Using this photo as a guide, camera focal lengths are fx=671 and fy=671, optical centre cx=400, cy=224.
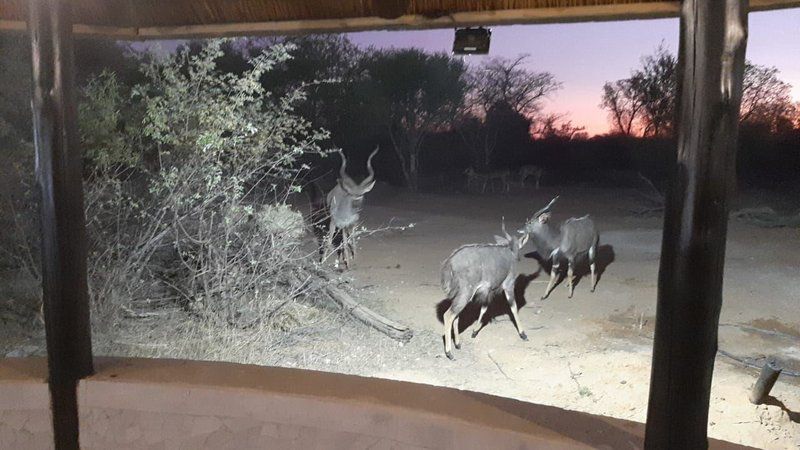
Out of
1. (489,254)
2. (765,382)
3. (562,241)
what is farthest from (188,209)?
(765,382)

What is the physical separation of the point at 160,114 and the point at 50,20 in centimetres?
413

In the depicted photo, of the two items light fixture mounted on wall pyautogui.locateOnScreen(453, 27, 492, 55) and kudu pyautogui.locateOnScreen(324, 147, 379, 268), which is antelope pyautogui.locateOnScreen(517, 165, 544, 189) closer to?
kudu pyautogui.locateOnScreen(324, 147, 379, 268)

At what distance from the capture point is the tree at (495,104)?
90.7 ft

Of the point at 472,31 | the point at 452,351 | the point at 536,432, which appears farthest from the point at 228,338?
the point at 536,432

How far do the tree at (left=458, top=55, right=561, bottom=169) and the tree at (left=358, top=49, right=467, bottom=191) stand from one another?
1.52 m

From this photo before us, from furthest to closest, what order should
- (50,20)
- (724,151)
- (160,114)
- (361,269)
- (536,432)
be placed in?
(361,269) < (160,114) < (50,20) < (536,432) < (724,151)

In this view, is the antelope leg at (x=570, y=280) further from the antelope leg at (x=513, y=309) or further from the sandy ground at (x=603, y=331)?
the antelope leg at (x=513, y=309)

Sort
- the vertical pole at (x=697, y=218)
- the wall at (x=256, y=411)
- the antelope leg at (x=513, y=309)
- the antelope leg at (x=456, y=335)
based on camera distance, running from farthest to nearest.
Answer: the antelope leg at (x=513, y=309) → the antelope leg at (x=456, y=335) → the wall at (x=256, y=411) → the vertical pole at (x=697, y=218)

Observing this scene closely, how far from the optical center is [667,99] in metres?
23.5

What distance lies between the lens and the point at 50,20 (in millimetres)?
2494

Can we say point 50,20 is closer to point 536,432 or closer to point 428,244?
point 536,432

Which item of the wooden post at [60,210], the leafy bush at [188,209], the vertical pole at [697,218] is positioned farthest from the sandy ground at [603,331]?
the wooden post at [60,210]

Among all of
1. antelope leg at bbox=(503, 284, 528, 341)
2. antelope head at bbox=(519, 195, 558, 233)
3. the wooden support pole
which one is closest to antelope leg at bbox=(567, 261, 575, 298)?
antelope head at bbox=(519, 195, 558, 233)

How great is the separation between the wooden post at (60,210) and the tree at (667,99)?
20.7 metres
